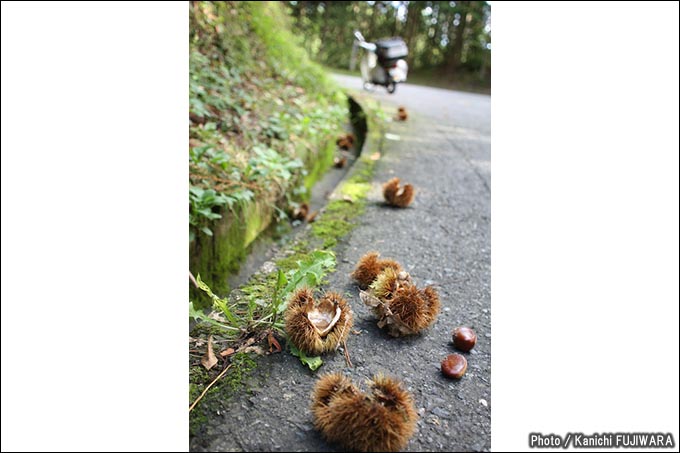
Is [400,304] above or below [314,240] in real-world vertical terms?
below

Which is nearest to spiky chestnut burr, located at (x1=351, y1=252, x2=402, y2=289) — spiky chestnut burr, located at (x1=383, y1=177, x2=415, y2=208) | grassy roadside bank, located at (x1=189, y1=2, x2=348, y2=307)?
grassy roadside bank, located at (x1=189, y1=2, x2=348, y2=307)

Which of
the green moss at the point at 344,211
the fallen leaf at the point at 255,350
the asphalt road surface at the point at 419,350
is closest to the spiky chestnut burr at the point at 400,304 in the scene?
the asphalt road surface at the point at 419,350

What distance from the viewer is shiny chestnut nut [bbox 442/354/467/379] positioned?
3.86ft

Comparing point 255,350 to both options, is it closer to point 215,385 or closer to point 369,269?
point 215,385

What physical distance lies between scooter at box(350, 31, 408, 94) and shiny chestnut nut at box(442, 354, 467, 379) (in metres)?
6.62

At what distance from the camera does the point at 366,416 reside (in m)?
0.88

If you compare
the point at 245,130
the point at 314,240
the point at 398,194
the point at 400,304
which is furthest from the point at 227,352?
the point at 245,130

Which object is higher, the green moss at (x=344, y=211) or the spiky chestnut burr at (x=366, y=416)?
the green moss at (x=344, y=211)

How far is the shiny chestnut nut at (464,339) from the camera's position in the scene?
1.29 m

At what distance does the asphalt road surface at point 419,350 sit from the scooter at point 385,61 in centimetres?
469

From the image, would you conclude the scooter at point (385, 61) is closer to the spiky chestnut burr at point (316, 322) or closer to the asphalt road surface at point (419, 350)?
the asphalt road surface at point (419, 350)

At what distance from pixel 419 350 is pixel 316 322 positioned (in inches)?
10.7

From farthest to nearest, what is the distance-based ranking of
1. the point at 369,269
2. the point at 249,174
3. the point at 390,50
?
the point at 390,50
the point at 249,174
the point at 369,269

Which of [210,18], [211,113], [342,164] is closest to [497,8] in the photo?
[211,113]
